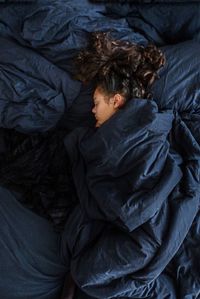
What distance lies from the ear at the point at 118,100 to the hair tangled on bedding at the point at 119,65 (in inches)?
0.4

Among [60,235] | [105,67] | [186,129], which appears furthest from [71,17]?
[60,235]

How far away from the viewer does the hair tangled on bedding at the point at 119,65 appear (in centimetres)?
117

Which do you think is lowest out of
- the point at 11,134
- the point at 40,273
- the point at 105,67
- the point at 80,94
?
the point at 40,273

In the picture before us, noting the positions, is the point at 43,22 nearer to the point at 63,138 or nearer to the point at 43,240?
the point at 63,138

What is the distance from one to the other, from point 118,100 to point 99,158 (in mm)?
182

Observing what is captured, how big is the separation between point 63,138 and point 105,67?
0.25 m

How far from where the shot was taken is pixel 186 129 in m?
1.16

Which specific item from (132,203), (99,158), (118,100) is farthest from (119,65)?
(132,203)

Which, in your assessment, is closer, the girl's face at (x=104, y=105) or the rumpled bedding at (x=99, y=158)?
the rumpled bedding at (x=99, y=158)

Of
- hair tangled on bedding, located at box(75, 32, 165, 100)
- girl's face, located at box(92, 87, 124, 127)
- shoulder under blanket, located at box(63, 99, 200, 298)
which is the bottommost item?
shoulder under blanket, located at box(63, 99, 200, 298)

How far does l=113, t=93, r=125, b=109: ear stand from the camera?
1.17m

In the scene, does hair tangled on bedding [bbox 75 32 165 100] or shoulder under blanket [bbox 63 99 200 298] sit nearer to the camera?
shoulder under blanket [bbox 63 99 200 298]

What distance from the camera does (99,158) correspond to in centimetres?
111

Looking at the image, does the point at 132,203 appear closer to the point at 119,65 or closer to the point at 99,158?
the point at 99,158
